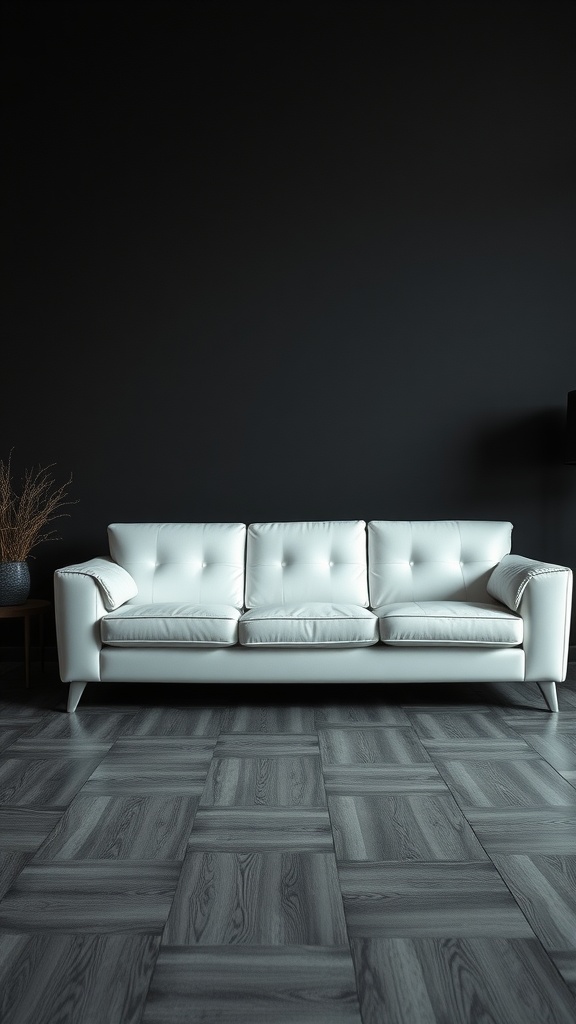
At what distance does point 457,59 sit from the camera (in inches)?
184

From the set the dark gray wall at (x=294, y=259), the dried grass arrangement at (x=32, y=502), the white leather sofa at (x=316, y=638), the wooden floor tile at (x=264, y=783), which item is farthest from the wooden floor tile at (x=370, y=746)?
the dried grass arrangement at (x=32, y=502)

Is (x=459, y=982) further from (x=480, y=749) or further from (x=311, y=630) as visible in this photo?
(x=311, y=630)

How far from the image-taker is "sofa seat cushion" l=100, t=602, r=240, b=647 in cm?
365

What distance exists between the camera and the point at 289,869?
2.07m

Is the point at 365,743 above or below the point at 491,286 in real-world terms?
below

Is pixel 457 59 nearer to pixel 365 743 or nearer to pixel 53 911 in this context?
pixel 365 743

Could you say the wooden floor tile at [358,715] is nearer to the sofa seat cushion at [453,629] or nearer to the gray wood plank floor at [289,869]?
the gray wood plank floor at [289,869]

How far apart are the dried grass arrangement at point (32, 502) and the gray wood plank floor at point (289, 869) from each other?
4.33 feet

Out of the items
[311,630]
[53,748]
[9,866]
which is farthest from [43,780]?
[311,630]

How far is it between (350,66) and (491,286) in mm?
1528

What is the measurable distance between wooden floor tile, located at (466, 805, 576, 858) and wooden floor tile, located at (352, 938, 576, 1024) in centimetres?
50

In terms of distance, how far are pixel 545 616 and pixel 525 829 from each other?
1.46 m

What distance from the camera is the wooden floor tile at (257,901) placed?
68.5 inches

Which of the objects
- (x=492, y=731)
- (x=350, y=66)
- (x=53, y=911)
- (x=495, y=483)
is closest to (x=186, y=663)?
(x=492, y=731)
